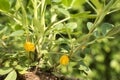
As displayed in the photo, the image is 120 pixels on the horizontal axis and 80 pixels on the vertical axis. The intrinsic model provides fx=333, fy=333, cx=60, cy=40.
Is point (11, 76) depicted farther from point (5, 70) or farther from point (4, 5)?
point (4, 5)

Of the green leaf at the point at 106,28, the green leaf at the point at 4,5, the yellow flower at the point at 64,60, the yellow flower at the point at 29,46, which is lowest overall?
the yellow flower at the point at 64,60

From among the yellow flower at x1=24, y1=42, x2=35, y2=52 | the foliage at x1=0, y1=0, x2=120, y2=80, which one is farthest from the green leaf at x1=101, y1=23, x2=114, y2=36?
the yellow flower at x1=24, y1=42, x2=35, y2=52

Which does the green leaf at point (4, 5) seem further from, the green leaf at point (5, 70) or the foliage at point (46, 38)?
the green leaf at point (5, 70)

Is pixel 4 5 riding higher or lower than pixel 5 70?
higher

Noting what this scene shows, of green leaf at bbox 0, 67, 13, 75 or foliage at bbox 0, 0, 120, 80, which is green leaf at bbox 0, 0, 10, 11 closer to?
foliage at bbox 0, 0, 120, 80

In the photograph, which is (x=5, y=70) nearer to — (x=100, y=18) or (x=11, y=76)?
(x=11, y=76)

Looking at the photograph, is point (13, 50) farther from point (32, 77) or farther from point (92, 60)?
point (92, 60)

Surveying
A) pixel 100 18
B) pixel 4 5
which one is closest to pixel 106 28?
pixel 100 18

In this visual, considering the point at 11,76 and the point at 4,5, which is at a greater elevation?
the point at 4,5

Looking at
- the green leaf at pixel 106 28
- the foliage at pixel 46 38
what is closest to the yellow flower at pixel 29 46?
the foliage at pixel 46 38

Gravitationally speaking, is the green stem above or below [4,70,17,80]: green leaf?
above

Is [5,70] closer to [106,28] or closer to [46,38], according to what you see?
[46,38]

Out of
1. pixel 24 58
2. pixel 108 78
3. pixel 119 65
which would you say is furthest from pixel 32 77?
pixel 108 78
